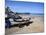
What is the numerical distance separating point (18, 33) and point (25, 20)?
198mm

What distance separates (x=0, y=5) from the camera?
4.15 feet

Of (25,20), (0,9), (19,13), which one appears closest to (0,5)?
(0,9)

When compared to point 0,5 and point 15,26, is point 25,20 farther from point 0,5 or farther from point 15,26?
point 0,5

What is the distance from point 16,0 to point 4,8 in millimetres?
195

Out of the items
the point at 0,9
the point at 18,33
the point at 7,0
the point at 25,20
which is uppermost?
the point at 7,0

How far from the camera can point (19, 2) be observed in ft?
4.32

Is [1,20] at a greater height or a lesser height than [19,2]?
lesser

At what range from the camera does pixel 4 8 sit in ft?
4.16

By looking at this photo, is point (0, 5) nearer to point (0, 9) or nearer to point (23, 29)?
point (0, 9)

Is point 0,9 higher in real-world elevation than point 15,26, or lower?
higher

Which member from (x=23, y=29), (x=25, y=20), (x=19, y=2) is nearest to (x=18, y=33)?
(x=23, y=29)

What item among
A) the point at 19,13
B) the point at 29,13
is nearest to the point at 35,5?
the point at 29,13

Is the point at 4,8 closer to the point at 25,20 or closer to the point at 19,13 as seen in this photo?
the point at 19,13

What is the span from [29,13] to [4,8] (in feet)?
1.13
